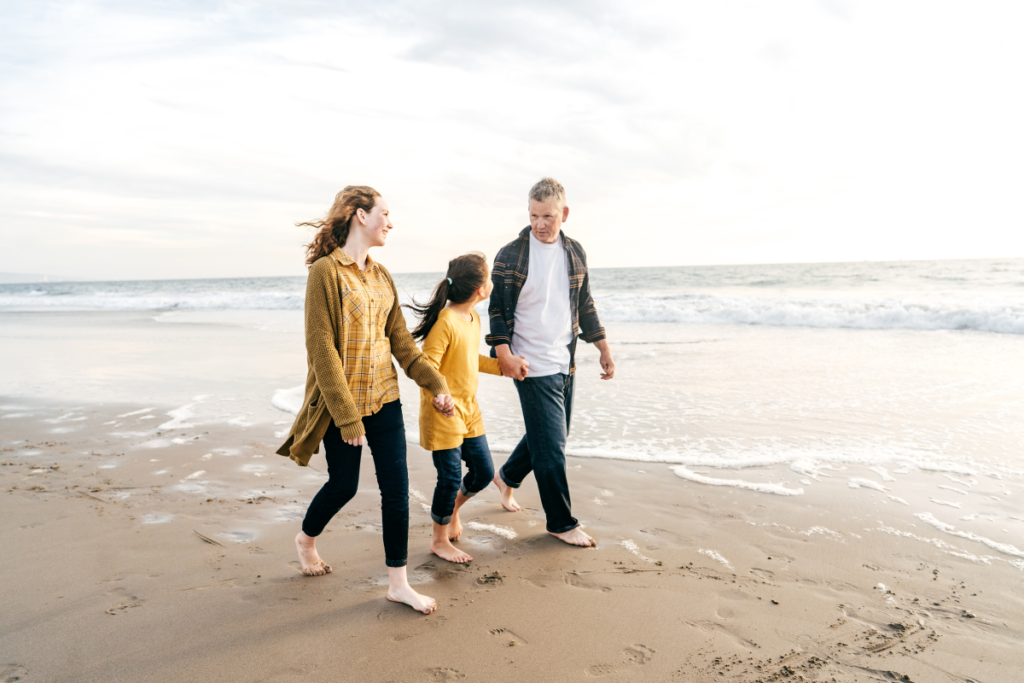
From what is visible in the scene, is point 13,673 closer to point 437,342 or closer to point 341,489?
point 341,489

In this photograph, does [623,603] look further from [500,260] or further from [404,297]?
[404,297]

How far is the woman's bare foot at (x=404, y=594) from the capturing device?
8.60 feet

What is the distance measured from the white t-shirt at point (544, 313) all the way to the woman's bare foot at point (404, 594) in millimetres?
1283

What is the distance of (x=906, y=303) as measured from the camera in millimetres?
17422

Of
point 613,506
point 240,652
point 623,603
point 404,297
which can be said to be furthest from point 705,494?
point 404,297

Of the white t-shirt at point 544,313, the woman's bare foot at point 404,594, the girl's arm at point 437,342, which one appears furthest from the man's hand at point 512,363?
the woman's bare foot at point 404,594

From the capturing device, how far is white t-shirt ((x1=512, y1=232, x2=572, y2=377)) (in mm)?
3361

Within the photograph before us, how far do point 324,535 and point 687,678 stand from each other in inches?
86.5

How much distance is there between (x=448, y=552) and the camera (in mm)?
3184

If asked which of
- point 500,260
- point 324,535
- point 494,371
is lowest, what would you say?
point 324,535

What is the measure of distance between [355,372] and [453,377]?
0.72 meters

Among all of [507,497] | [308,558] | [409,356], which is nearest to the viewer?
[409,356]

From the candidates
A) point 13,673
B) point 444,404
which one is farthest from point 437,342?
point 13,673

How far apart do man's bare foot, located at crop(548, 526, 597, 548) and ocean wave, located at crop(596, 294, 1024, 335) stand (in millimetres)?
14475
